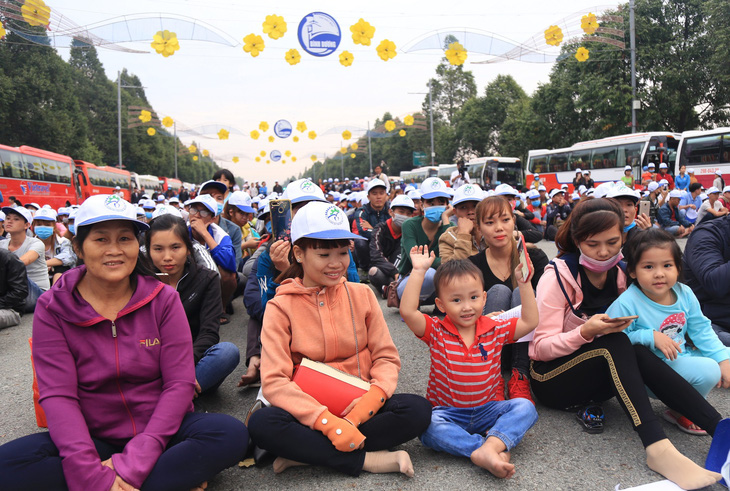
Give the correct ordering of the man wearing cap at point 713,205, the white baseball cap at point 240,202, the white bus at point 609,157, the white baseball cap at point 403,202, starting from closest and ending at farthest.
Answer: the white baseball cap at point 240,202, the white baseball cap at point 403,202, the man wearing cap at point 713,205, the white bus at point 609,157

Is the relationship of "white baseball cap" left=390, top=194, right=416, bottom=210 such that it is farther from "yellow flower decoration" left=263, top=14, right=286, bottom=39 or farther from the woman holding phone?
"yellow flower decoration" left=263, top=14, right=286, bottom=39

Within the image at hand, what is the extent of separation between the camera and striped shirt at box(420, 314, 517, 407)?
272 centimetres

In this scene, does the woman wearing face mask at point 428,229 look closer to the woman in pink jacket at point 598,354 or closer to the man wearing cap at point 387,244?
the man wearing cap at point 387,244

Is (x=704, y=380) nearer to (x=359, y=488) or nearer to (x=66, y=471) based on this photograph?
(x=359, y=488)

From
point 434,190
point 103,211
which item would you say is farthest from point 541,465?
point 434,190

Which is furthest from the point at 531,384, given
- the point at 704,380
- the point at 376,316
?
the point at 376,316

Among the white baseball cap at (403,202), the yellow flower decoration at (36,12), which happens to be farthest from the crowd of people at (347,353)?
the yellow flower decoration at (36,12)

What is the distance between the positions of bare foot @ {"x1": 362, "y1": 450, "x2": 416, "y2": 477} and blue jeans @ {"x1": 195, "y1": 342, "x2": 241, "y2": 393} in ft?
4.01

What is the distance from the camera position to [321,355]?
8.66ft

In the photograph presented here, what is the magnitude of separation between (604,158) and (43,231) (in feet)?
79.6

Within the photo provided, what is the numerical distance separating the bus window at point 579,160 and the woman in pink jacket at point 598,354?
82.9 feet

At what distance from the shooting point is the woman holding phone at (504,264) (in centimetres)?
324

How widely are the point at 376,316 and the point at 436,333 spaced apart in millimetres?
357

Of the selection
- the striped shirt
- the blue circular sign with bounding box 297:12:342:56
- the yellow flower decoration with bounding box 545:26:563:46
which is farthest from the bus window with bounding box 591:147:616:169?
the striped shirt
